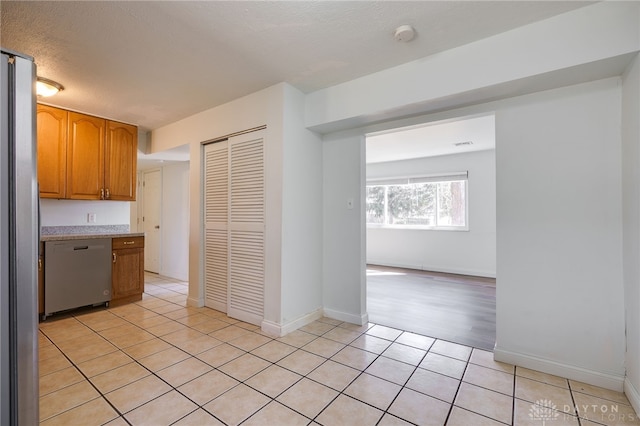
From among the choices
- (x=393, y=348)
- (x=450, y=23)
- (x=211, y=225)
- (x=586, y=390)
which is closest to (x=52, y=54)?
(x=211, y=225)

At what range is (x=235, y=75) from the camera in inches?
106

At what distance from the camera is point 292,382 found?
201 cm

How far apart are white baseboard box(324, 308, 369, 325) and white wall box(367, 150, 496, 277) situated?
11.4 feet

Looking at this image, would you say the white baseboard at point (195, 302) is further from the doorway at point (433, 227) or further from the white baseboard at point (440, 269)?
the white baseboard at point (440, 269)

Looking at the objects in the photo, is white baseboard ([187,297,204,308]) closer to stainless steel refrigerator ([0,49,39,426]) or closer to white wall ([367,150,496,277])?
stainless steel refrigerator ([0,49,39,426])

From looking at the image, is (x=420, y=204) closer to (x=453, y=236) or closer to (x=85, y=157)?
(x=453, y=236)

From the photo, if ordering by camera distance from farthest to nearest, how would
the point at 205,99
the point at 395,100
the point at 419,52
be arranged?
the point at 205,99 < the point at 395,100 < the point at 419,52

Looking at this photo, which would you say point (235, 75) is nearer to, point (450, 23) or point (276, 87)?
point (276, 87)

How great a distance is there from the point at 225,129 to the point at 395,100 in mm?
1963

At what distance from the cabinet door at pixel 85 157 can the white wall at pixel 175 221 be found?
1.46m

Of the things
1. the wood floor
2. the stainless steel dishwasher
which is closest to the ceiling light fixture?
the stainless steel dishwasher

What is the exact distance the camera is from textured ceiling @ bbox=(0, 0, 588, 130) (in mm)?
1816

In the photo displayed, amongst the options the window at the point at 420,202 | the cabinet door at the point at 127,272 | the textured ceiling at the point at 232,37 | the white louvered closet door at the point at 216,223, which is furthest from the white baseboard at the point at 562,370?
the cabinet door at the point at 127,272

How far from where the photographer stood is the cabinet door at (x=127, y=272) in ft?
12.0
